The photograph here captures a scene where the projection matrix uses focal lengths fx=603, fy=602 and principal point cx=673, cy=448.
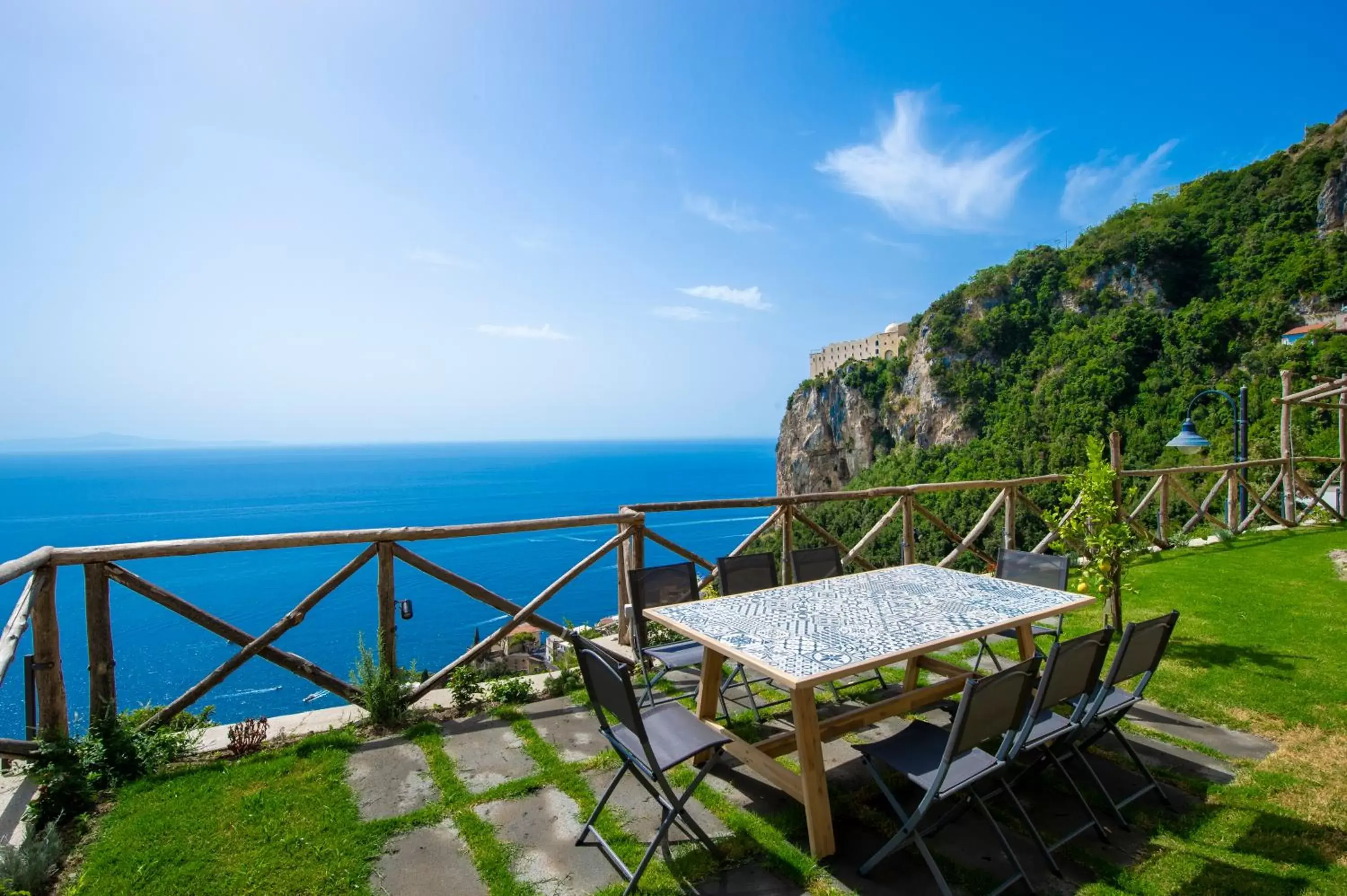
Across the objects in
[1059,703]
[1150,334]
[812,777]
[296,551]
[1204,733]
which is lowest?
[296,551]

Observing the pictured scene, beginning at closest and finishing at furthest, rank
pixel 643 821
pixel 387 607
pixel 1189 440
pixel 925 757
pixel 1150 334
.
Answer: pixel 925 757 < pixel 643 821 < pixel 387 607 < pixel 1189 440 < pixel 1150 334

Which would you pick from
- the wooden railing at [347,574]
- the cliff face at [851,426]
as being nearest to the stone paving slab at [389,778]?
the wooden railing at [347,574]

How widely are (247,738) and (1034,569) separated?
4990 mm

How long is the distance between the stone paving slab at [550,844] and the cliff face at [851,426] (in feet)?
124

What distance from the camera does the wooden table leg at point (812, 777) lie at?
2270mm

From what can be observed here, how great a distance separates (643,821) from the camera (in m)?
2.53

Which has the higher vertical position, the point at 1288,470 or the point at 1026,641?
the point at 1288,470

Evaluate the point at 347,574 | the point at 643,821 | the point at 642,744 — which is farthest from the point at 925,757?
the point at 347,574

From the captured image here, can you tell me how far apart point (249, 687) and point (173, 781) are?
30.8m

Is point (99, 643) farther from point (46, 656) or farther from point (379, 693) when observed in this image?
point (379, 693)

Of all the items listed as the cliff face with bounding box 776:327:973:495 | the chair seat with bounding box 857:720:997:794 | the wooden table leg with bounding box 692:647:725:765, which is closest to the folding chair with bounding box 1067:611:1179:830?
the chair seat with bounding box 857:720:997:794

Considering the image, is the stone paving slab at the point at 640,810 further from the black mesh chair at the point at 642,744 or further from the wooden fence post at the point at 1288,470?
the wooden fence post at the point at 1288,470

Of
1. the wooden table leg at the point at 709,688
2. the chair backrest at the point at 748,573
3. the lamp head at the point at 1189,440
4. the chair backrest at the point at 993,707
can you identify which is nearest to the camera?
the chair backrest at the point at 993,707

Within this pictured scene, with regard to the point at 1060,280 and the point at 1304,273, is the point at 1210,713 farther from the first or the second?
the point at 1060,280
